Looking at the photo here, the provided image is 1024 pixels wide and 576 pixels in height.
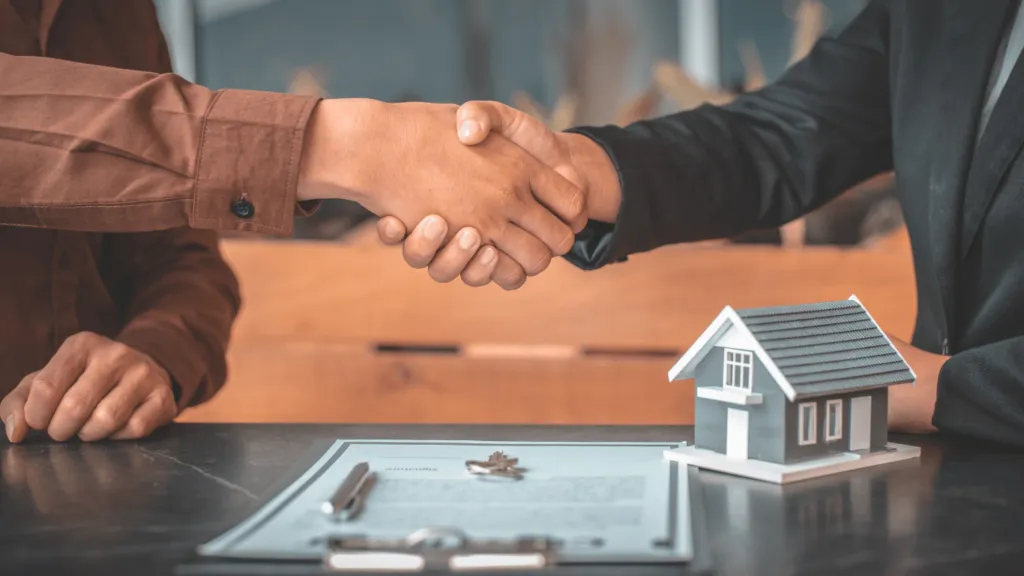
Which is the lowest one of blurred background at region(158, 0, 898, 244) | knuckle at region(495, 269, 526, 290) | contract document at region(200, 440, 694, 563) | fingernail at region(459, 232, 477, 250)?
contract document at region(200, 440, 694, 563)

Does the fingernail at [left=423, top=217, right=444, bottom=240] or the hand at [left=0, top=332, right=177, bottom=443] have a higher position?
the fingernail at [left=423, top=217, right=444, bottom=240]

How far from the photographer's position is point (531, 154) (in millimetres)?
1230

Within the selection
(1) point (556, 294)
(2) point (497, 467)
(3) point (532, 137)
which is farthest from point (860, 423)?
(1) point (556, 294)

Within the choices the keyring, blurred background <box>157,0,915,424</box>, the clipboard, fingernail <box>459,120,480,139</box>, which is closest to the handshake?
fingernail <box>459,120,480,139</box>

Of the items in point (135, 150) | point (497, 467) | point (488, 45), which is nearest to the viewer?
point (497, 467)

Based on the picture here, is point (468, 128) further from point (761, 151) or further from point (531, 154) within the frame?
point (761, 151)

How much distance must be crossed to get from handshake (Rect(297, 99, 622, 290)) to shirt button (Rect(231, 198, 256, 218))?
6 centimetres

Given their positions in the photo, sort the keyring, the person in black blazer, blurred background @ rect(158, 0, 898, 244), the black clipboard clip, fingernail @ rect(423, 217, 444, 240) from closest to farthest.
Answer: the black clipboard clip
the keyring
the person in black blazer
fingernail @ rect(423, 217, 444, 240)
blurred background @ rect(158, 0, 898, 244)

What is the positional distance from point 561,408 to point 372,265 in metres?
0.51

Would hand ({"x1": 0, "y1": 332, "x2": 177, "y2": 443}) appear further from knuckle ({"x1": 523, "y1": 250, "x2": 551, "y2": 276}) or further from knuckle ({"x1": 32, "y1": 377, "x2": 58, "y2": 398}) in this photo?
knuckle ({"x1": 523, "y1": 250, "x2": 551, "y2": 276})

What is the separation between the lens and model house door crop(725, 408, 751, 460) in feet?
2.77

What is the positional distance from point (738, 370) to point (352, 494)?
0.34 meters

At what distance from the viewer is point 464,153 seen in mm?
1155

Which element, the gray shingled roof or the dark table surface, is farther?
the gray shingled roof
